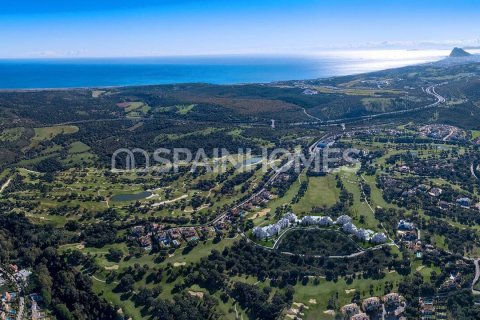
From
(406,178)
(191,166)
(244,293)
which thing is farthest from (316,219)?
(191,166)

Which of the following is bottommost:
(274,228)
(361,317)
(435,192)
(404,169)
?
(361,317)

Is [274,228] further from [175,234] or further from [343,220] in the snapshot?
[175,234]

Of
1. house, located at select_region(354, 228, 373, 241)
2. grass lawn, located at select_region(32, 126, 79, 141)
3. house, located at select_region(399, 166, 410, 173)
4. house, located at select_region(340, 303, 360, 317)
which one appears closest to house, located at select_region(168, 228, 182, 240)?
house, located at select_region(354, 228, 373, 241)

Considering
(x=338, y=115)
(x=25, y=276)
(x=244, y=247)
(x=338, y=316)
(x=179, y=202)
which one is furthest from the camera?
(x=338, y=115)

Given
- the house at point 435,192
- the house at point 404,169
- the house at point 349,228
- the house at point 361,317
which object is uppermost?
the house at point 404,169

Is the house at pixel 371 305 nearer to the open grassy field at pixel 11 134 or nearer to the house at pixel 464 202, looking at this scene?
the house at pixel 464 202

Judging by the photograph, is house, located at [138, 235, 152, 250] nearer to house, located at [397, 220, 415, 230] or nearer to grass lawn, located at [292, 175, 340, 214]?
grass lawn, located at [292, 175, 340, 214]

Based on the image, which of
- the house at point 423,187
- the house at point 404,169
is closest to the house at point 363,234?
the house at point 423,187

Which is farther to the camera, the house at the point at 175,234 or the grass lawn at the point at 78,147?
the grass lawn at the point at 78,147

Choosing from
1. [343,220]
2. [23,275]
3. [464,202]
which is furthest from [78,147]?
[464,202]

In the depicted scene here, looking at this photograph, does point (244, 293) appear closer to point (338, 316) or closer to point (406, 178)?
point (338, 316)

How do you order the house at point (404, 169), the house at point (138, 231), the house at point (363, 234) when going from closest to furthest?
the house at point (363, 234) < the house at point (138, 231) < the house at point (404, 169)
